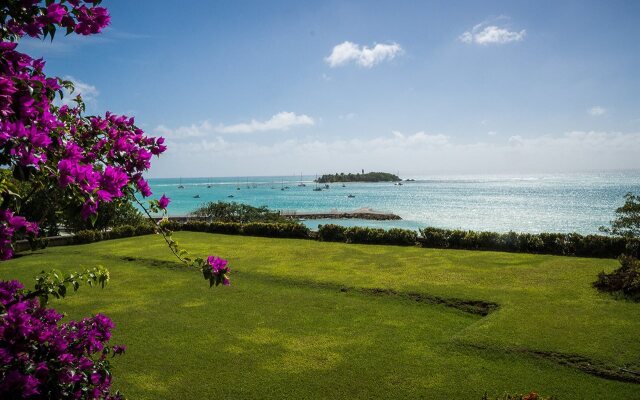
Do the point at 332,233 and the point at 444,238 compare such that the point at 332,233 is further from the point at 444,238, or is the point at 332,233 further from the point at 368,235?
the point at 444,238

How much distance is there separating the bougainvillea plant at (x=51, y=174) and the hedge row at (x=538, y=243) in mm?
20169

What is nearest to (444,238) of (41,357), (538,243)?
(538,243)

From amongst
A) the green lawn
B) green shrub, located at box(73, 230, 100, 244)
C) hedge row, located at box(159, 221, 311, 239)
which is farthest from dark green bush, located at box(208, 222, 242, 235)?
the green lawn

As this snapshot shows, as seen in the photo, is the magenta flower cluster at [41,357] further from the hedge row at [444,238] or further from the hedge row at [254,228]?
the hedge row at [254,228]

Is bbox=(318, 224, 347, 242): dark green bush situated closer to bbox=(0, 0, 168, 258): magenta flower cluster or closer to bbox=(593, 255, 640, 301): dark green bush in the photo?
bbox=(593, 255, 640, 301): dark green bush

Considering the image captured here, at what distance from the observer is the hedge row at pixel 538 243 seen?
18.5m

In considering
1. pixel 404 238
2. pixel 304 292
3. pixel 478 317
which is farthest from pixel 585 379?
pixel 404 238

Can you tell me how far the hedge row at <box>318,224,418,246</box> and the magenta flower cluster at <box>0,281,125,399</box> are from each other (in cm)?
2040

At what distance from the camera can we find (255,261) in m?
18.8

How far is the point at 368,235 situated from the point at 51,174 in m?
22.2

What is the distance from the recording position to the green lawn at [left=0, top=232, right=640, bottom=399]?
25.5 feet

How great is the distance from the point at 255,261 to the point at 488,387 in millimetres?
12694

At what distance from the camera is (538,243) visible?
20.3m

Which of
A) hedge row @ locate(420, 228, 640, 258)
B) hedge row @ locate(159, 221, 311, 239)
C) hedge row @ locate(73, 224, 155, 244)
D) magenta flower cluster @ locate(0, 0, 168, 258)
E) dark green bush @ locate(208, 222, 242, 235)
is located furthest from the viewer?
dark green bush @ locate(208, 222, 242, 235)
